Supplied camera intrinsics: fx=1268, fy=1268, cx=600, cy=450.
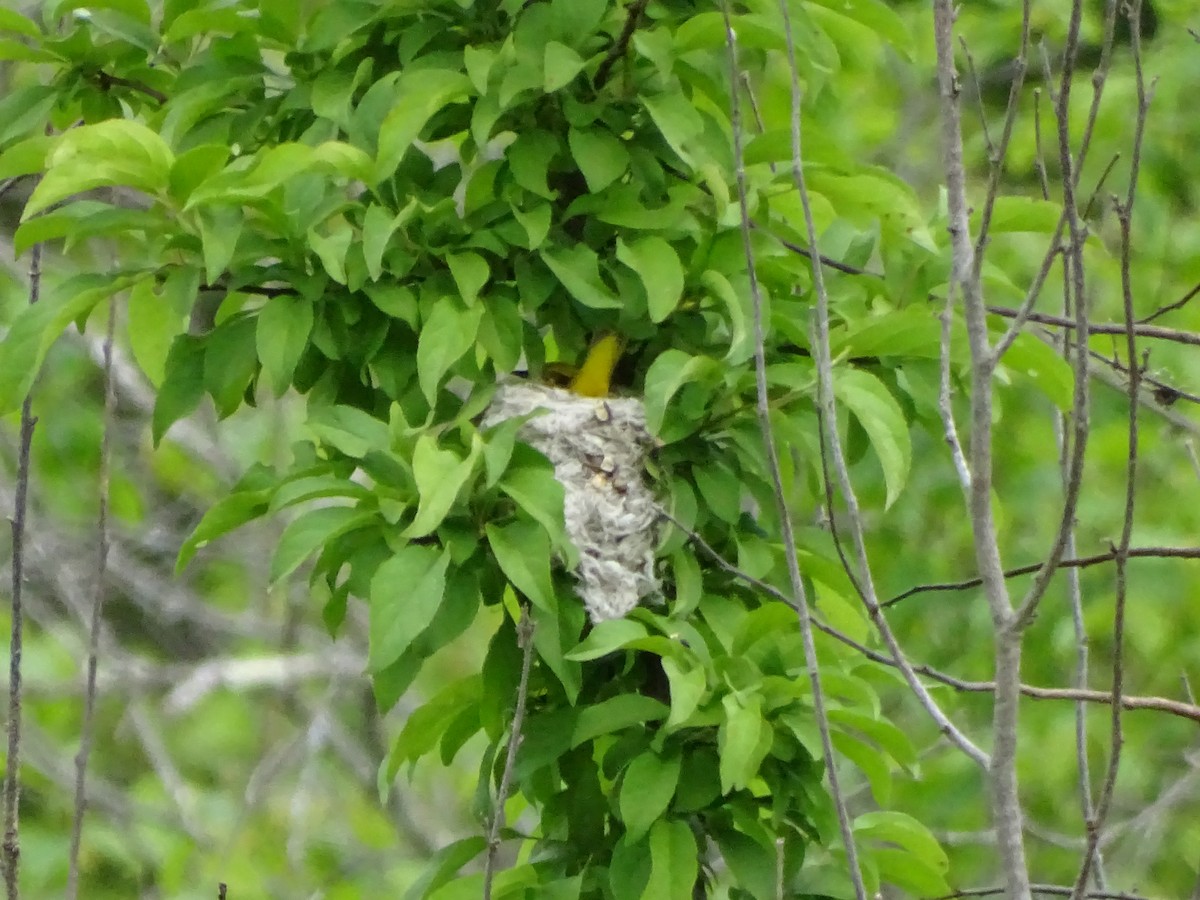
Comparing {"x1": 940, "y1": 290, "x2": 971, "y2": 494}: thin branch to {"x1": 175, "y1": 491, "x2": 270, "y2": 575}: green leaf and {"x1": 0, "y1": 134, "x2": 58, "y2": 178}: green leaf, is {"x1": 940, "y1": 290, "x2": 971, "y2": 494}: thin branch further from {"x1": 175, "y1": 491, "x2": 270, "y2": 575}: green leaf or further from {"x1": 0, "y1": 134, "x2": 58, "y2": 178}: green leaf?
{"x1": 0, "y1": 134, "x2": 58, "y2": 178}: green leaf

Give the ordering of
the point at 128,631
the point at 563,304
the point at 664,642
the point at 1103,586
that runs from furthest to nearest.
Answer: the point at 128,631 → the point at 1103,586 → the point at 563,304 → the point at 664,642

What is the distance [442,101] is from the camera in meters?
1.38

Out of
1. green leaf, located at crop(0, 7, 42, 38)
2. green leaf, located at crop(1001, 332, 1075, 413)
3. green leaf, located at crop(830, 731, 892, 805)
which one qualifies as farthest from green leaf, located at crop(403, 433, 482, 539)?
green leaf, located at crop(0, 7, 42, 38)

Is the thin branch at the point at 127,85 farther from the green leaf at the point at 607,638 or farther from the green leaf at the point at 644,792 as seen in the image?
the green leaf at the point at 644,792

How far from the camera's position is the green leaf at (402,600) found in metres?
1.20

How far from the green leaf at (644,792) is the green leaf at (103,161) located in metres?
0.79

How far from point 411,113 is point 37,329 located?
0.45 meters

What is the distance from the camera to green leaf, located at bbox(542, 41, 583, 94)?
1323 millimetres

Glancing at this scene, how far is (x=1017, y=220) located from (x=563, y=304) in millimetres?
545

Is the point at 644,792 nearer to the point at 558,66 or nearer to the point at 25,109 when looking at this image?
the point at 558,66

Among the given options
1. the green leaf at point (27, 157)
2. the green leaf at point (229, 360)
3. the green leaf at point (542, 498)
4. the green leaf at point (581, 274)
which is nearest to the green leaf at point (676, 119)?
the green leaf at point (581, 274)

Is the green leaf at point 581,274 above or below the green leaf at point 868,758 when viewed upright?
above

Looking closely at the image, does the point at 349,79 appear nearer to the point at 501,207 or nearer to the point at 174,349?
the point at 501,207

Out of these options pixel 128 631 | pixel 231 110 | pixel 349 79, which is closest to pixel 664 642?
pixel 349 79
